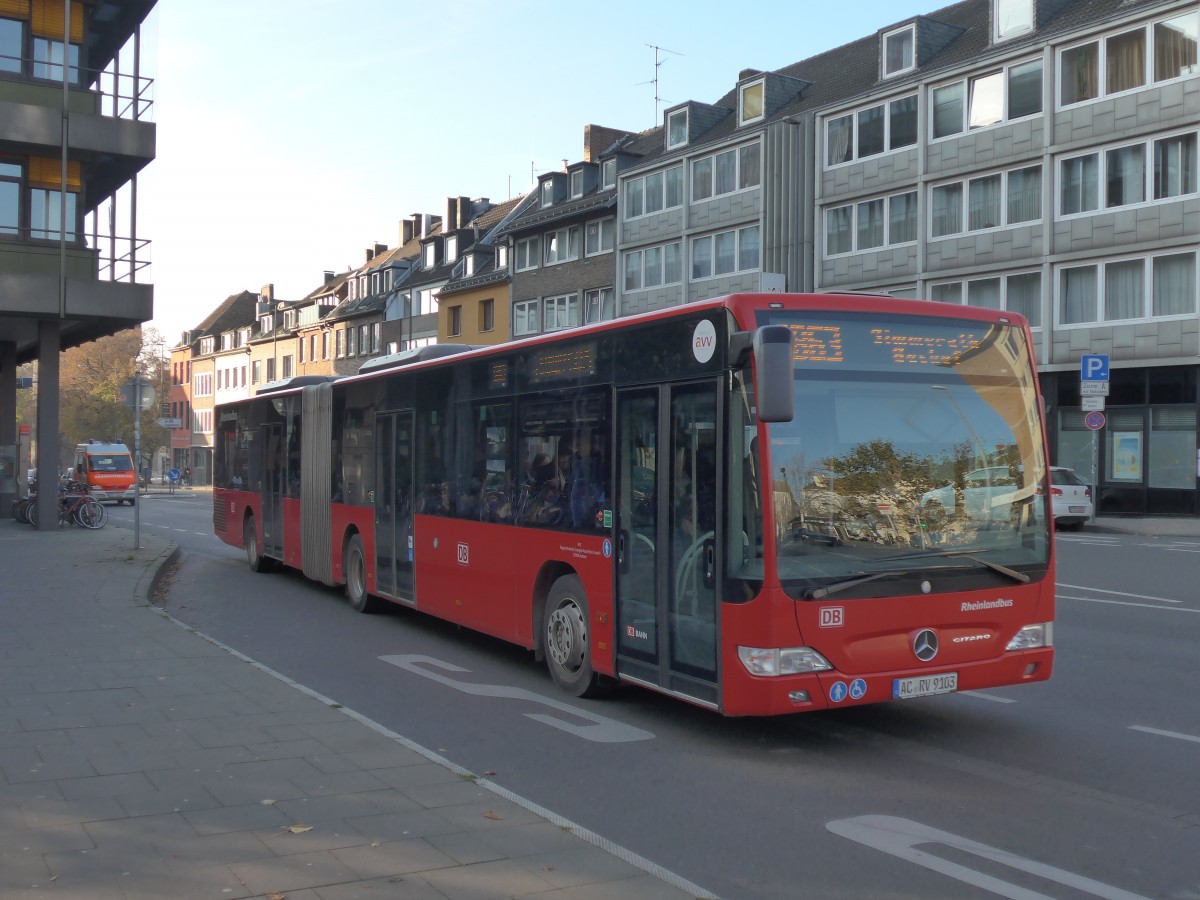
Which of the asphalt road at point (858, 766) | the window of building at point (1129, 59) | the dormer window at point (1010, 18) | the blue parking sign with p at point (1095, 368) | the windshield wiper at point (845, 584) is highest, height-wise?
the dormer window at point (1010, 18)

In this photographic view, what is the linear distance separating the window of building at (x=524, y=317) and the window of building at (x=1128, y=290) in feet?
93.3

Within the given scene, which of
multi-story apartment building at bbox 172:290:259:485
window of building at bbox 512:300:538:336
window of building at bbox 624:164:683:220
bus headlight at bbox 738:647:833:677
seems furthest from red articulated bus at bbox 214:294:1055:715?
multi-story apartment building at bbox 172:290:259:485

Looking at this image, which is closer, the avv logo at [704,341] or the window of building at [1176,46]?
the avv logo at [704,341]

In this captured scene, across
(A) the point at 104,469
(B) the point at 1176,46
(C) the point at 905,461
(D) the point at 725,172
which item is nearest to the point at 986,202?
(B) the point at 1176,46

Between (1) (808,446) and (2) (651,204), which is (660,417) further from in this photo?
(2) (651,204)

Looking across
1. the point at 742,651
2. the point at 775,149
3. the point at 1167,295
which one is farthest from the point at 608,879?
the point at 775,149

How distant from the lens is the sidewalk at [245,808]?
475 centimetres

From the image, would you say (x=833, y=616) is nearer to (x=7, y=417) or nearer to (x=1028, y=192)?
(x=7, y=417)

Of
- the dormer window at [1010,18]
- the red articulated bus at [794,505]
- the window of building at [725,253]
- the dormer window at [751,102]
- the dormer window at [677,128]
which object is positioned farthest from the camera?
the dormer window at [677,128]

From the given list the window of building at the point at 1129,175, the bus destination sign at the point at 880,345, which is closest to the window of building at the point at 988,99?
the window of building at the point at 1129,175

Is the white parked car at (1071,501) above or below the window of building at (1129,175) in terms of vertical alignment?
below

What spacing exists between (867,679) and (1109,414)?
97.3ft

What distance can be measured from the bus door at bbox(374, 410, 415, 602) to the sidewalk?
336cm

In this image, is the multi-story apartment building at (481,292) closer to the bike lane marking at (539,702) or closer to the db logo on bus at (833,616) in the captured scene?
the bike lane marking at (539,702)
